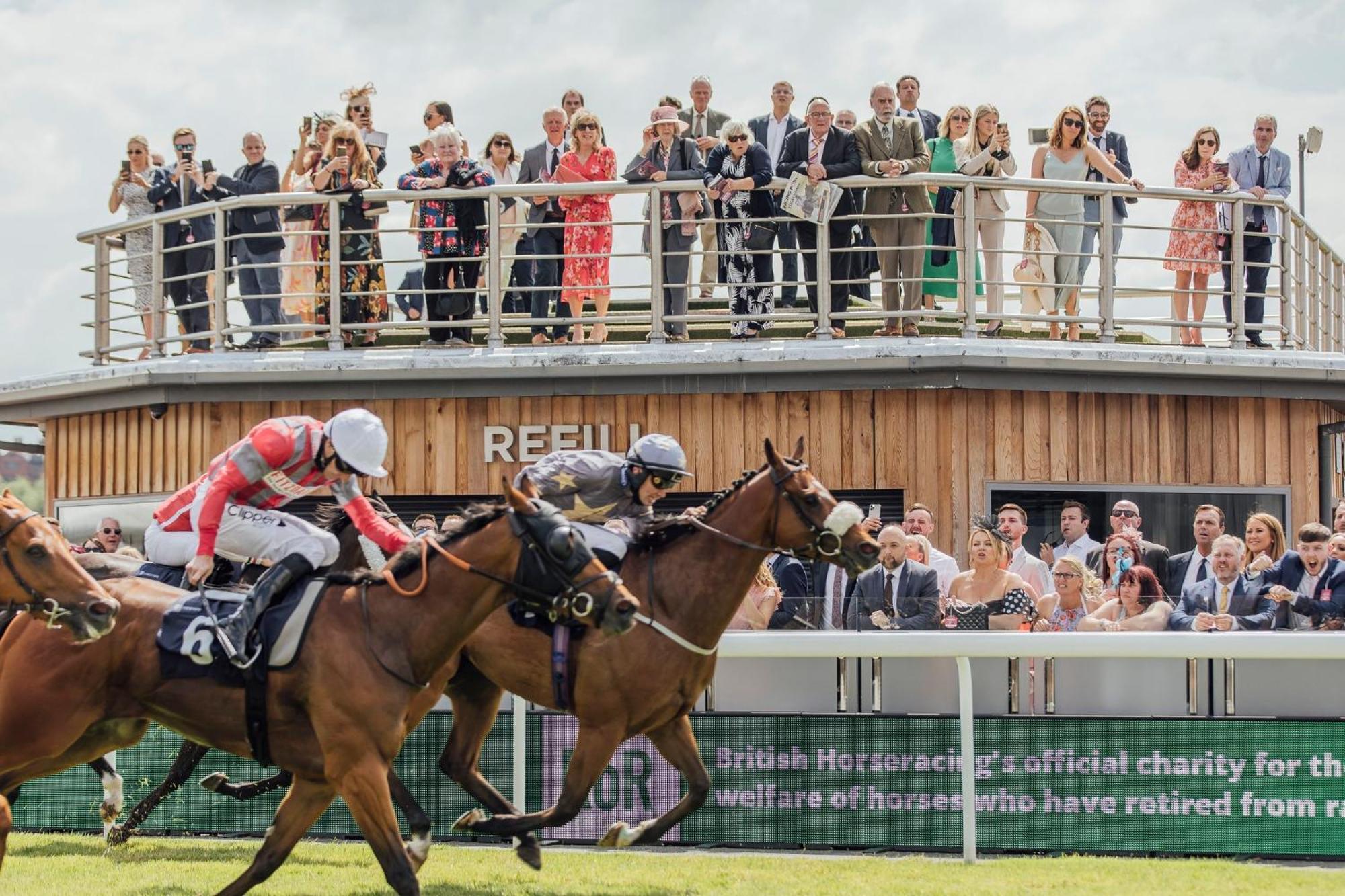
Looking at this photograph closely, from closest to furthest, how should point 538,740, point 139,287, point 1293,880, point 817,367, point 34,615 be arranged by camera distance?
point 34,615
point 1293,880
point 538,740
point 817,367
point 139,287

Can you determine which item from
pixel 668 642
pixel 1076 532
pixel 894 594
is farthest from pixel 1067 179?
pixel 668 642

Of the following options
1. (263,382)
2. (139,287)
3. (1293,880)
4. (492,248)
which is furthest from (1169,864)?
(139,287)

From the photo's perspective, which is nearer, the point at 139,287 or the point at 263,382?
the point at 263,382

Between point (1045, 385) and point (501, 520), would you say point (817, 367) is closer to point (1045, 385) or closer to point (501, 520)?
point (1045, 385)

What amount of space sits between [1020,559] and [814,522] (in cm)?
297

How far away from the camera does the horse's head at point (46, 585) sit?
7.11 meters

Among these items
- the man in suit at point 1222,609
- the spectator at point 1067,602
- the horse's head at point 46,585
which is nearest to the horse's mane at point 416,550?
the horse's head at point 46,585

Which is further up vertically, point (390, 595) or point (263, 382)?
point (263, 382)

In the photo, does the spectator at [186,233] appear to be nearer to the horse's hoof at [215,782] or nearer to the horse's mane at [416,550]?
the horse's hoof at [215,782]

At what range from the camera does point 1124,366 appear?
43.5 ft

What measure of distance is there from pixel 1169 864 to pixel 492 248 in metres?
7.19

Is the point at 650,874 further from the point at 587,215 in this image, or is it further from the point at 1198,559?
the point at 587,215

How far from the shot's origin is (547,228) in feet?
45.4

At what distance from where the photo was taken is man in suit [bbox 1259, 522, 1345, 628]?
8906 mm
